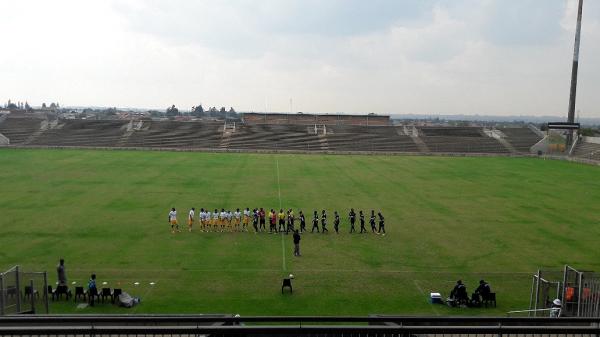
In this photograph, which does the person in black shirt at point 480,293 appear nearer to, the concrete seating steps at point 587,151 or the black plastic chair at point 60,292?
the black plastic chair at point 60,292

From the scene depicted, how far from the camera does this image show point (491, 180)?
133 feet

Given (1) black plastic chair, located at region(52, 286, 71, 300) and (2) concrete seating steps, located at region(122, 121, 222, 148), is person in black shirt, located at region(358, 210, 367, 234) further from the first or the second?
(2) concrete seating steps, located at region(122, 121, 222, 148)

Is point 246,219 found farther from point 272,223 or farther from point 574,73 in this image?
point 574,73

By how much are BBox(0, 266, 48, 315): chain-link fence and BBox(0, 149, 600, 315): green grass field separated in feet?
2.46

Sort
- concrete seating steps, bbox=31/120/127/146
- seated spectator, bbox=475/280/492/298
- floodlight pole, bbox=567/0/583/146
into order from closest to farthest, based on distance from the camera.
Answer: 1. seated spectator, bbox=475/280/492/298
2. floodlight pole, bbox=567/0/583/146
3. concrete seating steps, bbox=31/120/127/146

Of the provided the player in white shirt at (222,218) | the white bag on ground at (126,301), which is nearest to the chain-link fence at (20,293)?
the white bag on ground at (126,301)

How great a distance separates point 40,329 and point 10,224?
19876 mm

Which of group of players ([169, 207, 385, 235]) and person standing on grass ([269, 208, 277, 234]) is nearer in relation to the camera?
group of players ([169, 207, 385, 235])

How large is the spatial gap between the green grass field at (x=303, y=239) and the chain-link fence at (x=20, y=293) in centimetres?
75

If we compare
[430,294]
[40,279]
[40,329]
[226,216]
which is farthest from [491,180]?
[40,329]

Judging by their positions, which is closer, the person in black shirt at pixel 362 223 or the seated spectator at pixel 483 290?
the seated spectator at pixel 483 290

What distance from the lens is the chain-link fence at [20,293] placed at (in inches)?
419

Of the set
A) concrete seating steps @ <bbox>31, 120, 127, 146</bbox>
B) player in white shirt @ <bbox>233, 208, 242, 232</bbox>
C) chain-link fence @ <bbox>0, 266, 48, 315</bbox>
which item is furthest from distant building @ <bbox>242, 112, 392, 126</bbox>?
chain-link fence @ <bbox>0, 266, 48, 315</bbox>

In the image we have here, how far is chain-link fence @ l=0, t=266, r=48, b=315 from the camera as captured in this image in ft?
34.9
